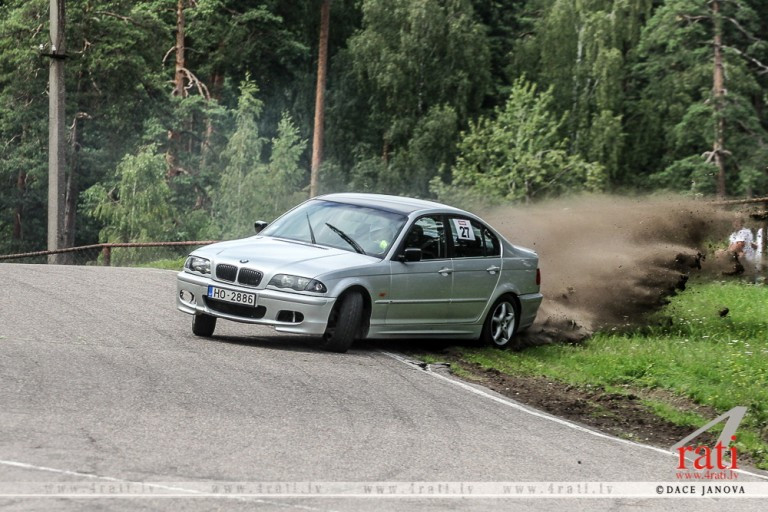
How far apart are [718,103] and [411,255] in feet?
139

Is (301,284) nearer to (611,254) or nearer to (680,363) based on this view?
(680,363)

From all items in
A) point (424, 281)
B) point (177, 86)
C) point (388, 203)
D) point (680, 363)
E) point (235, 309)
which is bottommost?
point (680, 363)

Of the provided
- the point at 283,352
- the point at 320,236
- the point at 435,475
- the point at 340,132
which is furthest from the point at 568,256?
the point at 340,132

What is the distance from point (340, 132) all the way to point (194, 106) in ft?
26.1

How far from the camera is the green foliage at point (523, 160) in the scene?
5319 cm

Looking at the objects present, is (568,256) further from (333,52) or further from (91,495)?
(333,52)

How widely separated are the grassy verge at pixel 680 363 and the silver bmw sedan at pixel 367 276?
589mm

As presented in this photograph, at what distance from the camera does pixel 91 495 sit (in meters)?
6.82

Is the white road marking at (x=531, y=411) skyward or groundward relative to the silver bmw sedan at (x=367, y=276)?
groundward

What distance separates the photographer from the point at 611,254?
18219mm

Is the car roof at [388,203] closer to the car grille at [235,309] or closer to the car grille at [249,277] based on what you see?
the car grille at [249,277]

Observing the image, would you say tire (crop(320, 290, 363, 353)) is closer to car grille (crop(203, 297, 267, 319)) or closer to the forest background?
car grille (crop(203, 297, 267, 319))

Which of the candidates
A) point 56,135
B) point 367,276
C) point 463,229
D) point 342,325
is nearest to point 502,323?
point 463,229

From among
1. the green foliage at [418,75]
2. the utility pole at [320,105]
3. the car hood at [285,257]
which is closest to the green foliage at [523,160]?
the green foliage at [418,75]
